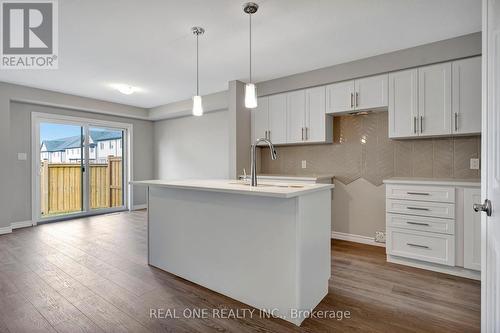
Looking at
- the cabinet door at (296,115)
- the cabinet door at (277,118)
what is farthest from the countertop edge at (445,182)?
the cabinet door at (277,118)

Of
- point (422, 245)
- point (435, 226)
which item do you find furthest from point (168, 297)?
point (435, 226)

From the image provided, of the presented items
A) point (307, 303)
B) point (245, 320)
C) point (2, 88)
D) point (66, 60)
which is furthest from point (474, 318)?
point (2, 88)

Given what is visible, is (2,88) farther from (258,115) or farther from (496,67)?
(496,67)

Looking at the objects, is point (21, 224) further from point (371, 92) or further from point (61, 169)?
point (371, 92)

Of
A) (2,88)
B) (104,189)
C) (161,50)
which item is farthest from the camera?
(104,189)

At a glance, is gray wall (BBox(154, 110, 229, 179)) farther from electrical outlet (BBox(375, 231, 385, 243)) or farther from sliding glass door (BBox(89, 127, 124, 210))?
electrical outlet (BBox(375, 231, 385, 243))

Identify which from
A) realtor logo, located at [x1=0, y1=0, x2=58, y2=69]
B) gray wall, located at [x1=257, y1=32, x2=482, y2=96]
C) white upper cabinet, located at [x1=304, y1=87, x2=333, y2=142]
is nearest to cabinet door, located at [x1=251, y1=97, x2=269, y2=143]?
gray wall, located at [x1=257, y1=32, x2=482, y2=96]

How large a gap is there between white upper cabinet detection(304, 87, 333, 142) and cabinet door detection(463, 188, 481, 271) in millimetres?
1743

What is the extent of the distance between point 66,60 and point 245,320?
3.75 metres

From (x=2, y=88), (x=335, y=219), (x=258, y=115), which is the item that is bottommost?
(x=335, y=219)

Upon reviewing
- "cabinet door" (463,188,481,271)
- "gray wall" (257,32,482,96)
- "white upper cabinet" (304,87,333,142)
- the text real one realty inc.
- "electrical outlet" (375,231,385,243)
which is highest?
"gray wall" (257,32,482,96)

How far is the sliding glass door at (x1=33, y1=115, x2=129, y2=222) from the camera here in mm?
5035

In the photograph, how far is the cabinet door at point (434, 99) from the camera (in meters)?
2.85

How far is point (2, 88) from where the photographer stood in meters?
4.18
